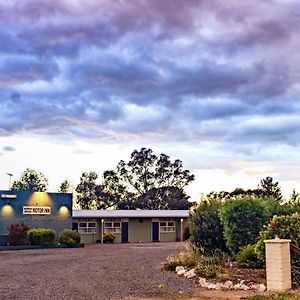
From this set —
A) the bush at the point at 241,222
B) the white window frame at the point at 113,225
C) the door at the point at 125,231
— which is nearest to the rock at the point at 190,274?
the bush at the point at 241,222

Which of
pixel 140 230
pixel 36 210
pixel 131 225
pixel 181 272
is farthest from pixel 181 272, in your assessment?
pixel 140 230

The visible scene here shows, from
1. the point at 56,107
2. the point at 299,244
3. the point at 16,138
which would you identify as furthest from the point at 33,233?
the point at 299,244

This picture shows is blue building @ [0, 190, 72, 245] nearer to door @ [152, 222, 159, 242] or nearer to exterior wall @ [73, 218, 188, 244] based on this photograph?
exterior wall @ [73, 218, 188, 244]

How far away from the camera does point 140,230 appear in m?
45.7

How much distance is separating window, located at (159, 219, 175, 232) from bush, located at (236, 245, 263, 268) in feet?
98.5

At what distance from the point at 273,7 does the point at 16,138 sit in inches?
740

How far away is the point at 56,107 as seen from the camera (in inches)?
1003

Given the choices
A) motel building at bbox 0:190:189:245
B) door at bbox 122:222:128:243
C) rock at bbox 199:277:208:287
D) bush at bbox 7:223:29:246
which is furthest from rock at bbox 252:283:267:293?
door at bbox 122:222:128:243

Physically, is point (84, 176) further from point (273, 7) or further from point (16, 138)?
point (273, 7)

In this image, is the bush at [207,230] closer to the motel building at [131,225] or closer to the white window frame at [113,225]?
the motel building at [131,225]

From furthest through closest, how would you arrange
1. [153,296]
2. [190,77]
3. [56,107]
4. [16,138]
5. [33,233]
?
[33,233] < [16,138] < [56,107] < [190,77] < [153,296]

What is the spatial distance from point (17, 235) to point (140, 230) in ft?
45.1

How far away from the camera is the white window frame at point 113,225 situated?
146 feet

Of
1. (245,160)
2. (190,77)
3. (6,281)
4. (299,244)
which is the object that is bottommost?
(6,281)
